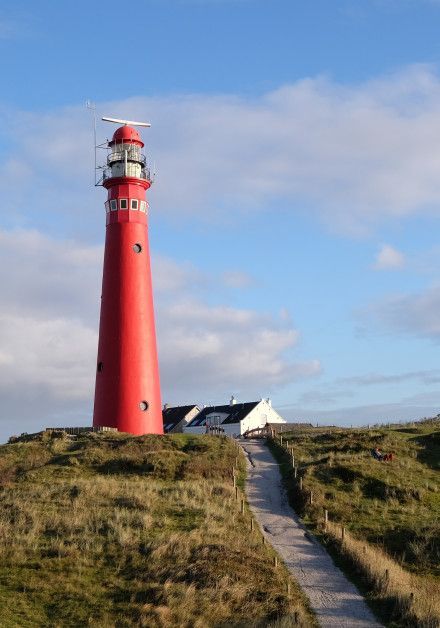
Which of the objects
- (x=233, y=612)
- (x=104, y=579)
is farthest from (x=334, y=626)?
(x=104, y=579)

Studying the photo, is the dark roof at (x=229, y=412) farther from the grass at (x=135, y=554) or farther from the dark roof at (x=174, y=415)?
the grass at (x=135, y=554)

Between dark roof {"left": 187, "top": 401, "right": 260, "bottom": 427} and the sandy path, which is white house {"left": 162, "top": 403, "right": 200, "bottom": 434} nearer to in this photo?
dark roof {"left": 187, "top": 401, "right": 260, "bottom": 427}

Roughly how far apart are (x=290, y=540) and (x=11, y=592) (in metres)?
9.26

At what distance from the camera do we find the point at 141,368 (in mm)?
40844

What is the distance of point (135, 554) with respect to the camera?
20.2m

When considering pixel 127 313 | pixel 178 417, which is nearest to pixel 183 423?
pixel 178 417

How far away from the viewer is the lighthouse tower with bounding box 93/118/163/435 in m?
40.7

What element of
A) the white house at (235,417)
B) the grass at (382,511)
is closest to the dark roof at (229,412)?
the white house at (235,417)

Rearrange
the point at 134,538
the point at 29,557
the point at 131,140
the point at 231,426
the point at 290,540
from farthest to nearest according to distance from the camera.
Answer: the point at 231,426
the point at 131,140
the point at 290,540
the point at 134,538
the point at 29,557

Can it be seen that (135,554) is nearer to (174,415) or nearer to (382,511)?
(382,511)

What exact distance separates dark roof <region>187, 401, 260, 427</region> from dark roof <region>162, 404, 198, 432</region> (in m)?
1.90

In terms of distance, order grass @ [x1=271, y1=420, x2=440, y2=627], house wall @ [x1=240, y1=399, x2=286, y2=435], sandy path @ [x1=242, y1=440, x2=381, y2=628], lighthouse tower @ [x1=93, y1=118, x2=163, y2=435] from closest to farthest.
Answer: sandy path @ [x1=242, y1=440, x2=381, y2=628] → grass @ [x1=271, y1=420, x2=440, y2=627] → lighthouse tower @ [x1=93, y1=118, x2=163, y2=435] → house wall @ [x1=240, y1=399, x2=286, y2=435]

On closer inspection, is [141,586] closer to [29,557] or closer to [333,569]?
[29,557]

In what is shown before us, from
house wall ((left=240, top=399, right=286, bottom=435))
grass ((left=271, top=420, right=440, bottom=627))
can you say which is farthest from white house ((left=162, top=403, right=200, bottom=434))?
grass ((left=271, top=420, right=440, bottom=627))
